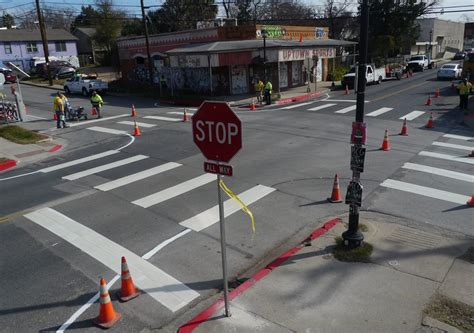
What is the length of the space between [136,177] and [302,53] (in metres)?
26.2

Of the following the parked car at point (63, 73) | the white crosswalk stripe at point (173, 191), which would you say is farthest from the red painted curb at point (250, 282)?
the parked car at point (63, 73)

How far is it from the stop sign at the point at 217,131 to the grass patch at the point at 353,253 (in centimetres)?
325

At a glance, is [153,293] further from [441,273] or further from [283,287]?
[441,273]

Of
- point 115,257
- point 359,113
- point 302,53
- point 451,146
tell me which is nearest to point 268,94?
point 302,53

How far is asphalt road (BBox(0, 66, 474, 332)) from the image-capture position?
618 cm

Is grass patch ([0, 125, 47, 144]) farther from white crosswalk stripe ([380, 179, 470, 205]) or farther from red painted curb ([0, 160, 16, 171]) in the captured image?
white crosswalk stripe ([380, 179, 470, 205])

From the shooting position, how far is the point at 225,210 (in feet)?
30.3

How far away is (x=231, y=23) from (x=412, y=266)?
3479 centimetres

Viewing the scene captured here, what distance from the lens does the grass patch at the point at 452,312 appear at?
17.1 feet

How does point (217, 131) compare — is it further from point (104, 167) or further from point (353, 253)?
point (104, 167)

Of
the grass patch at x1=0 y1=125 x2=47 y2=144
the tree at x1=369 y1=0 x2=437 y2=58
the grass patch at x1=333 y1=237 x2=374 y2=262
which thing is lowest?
the grass patch at x1=333 y1=237 x2=374 y2=262

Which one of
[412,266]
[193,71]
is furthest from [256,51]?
[412,266]

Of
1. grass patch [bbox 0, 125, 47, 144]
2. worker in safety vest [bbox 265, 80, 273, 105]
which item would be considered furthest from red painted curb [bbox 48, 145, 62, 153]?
worker in safety vest [bbox 265, 80, 273, 105]

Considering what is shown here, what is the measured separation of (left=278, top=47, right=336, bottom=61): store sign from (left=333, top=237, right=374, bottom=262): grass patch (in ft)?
84.9
